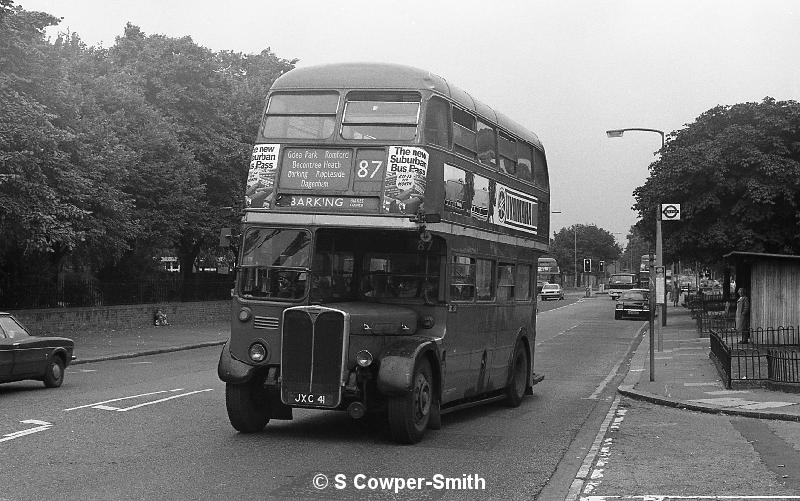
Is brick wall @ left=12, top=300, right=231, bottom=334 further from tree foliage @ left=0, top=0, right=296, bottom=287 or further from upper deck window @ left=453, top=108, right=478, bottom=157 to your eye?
upper deck window @ left=453, top=108, right=478, bottom=157

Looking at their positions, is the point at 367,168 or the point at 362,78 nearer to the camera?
the point at 367,168

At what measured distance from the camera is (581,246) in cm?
15975

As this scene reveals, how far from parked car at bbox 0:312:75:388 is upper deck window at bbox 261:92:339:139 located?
7.72 m

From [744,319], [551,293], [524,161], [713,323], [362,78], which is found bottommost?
[713,323]

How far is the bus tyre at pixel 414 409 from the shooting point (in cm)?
1180

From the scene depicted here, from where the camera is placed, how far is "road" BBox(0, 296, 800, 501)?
9414mm

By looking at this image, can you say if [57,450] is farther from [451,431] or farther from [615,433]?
[615,433]

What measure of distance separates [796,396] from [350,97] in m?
9.70

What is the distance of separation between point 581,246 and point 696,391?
143025 millimetres

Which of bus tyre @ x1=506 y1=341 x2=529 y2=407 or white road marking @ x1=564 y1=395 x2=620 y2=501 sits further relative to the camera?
bus tyre @ x1=506 y1=341 x2=529 y2=407

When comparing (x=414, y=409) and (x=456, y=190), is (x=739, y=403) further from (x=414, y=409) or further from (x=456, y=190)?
(x=414, y=409)

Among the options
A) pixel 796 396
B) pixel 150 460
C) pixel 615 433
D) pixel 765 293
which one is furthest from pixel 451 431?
pixel 765 293

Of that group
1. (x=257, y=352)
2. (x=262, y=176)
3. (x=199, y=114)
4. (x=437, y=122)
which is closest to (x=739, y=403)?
(x=437, y=122)

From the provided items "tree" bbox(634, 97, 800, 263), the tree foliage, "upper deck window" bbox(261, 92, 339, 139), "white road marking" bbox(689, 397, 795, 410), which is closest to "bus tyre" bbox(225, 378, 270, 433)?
"upper deck window" bbox(261, 92, 339, 139)
